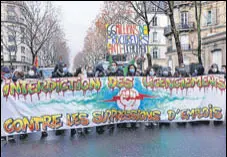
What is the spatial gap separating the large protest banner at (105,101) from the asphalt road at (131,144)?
1.08 feet

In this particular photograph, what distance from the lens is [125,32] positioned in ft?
30.1

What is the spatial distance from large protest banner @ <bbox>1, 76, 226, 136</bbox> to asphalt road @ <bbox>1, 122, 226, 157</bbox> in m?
0.33

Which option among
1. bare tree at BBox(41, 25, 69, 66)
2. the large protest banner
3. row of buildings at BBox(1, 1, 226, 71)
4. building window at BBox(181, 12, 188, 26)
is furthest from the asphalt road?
building window at BBox(181, 12, 188, 26)

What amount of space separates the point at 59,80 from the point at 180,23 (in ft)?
117

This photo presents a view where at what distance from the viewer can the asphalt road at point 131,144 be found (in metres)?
5.70

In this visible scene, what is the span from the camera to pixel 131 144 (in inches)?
249

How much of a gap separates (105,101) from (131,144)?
168cm

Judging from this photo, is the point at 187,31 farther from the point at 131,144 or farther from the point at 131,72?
the point at 131,144

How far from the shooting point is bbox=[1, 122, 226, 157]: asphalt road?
224 inches

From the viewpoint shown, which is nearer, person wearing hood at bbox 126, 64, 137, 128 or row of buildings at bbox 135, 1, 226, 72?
person wearing hood at bbox 126, 64, 137, 128

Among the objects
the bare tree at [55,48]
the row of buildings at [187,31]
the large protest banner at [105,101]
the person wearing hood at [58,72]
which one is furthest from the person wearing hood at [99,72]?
the row of buildings at [187,31]

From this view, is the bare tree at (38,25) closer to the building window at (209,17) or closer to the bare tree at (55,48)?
the bare tree at (55,48)

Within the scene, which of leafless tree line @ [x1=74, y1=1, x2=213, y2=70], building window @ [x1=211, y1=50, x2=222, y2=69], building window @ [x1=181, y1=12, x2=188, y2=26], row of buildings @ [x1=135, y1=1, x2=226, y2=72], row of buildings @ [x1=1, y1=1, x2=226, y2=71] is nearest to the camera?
leafless tree line @ [x1=74, y1=1, x2=213, y2=70]

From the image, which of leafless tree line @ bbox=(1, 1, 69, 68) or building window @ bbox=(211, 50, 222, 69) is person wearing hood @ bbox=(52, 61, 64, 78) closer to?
leafless tree line @ bbox=(1, 1, 69, 68)
